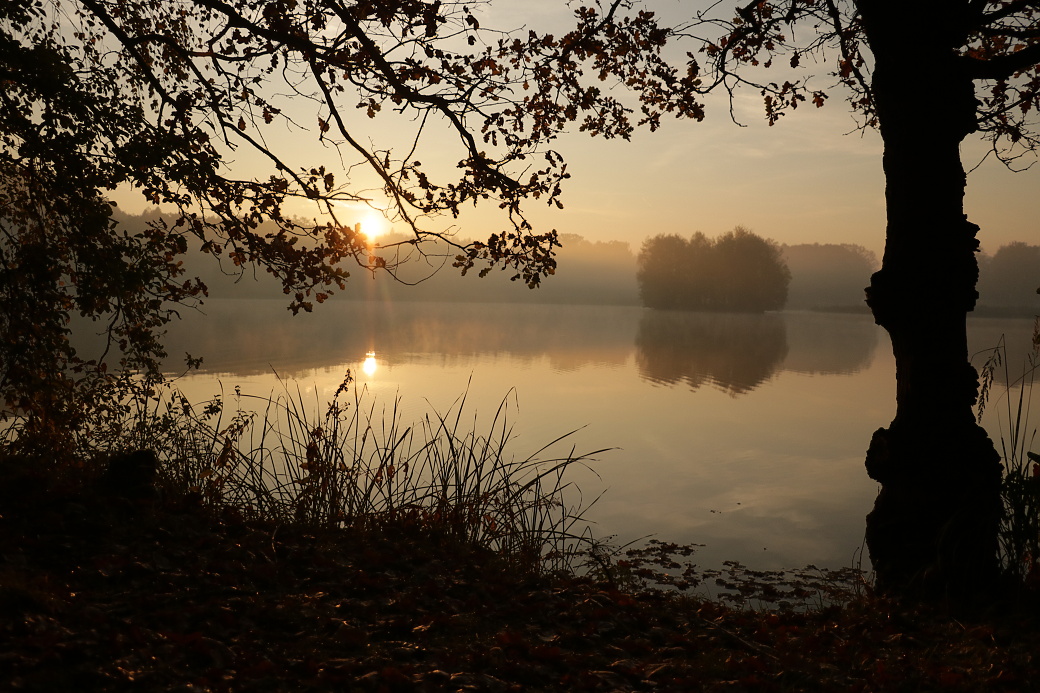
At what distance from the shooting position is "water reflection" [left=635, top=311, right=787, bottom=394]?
25.4 meters

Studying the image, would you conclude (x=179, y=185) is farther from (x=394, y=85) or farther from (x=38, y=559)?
(x=38, y=559)

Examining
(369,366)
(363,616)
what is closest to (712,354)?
(369,366)

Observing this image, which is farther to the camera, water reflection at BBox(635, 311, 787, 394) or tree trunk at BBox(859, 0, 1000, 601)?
water reflection at BBox(635, 311, 787, 394)

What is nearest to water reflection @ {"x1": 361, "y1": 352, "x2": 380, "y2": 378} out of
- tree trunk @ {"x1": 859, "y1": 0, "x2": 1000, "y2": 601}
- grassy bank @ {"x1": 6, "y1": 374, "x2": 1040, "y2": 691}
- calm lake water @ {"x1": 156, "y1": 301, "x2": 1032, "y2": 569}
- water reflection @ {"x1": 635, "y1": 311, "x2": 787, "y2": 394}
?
calm lake water @ {"x1": 156, "y1": 301, "x2": 1032, "y2": 569}

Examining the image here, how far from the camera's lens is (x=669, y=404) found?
1961cm

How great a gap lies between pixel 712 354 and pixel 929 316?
98.9 feet

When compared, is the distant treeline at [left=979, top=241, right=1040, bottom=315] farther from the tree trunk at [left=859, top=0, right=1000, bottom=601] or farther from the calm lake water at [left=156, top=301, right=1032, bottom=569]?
the tree trunk at [left=859, top=0, right=1000, bottom=601]

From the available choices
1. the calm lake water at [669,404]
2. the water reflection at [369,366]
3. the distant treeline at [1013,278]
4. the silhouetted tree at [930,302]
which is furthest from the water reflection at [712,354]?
the distant treeline at [1013,278]

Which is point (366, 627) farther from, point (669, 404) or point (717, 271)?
point (717, 271)

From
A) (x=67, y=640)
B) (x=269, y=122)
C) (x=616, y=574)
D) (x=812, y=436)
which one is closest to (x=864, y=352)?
(x=812, y=436)

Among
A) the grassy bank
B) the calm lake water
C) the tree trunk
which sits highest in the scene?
the tree trunk

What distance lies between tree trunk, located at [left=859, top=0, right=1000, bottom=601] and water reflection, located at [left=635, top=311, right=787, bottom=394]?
692 inches

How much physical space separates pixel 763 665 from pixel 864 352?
3844cm

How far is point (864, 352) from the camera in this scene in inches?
1499
